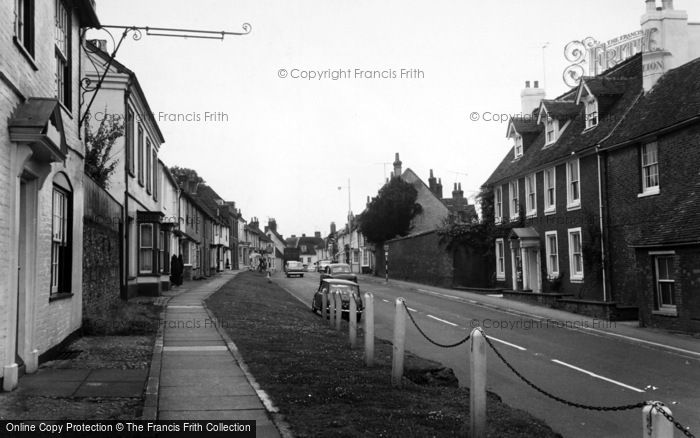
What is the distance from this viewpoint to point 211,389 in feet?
29.7

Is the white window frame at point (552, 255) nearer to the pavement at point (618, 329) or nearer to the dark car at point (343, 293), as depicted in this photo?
the pavement at point (618, 329)

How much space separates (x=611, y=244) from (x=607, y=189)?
2053mm

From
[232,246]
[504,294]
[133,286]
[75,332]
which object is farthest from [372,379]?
[232,246]

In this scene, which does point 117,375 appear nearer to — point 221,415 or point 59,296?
point 59,296

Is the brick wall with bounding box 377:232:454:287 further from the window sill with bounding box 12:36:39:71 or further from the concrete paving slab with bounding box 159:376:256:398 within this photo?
the window sill with bounding box 12:36:39:71

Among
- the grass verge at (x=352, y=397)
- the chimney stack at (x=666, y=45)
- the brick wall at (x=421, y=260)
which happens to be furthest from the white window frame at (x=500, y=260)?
the grass verge at (x=352, y=397)

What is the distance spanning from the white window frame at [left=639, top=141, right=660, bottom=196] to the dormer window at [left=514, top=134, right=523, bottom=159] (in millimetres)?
12154

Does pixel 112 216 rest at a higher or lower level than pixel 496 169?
lower

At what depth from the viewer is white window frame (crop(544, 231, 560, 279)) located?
1146 inches

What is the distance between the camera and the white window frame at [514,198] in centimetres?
3334

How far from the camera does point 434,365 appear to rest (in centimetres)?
1087

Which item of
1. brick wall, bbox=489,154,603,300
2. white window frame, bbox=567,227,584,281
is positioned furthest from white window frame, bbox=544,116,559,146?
white window frame, bbox=567,227,584,281

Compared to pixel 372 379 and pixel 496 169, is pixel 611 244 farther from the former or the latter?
pixel 372 379

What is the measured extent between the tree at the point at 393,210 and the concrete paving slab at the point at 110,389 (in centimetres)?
4973
